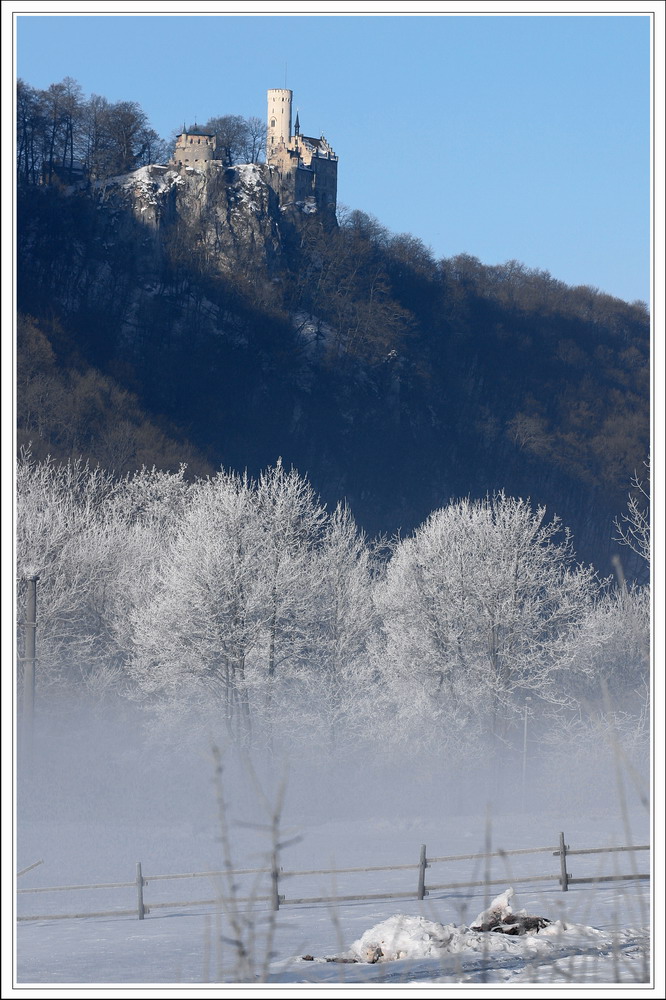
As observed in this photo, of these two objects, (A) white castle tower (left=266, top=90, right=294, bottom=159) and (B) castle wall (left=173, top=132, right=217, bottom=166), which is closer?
(B) castle wall (left=173, top=132, right=217, bottom=166)

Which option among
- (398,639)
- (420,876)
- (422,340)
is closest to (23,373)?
(422,340)

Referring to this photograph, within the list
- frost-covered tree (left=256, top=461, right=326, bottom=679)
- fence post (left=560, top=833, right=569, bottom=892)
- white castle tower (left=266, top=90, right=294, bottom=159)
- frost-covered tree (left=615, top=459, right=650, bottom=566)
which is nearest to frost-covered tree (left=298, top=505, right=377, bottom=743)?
frost-covered tree (left=256, top=461, right=326, bottom=679)

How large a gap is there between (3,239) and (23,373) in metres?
81.5

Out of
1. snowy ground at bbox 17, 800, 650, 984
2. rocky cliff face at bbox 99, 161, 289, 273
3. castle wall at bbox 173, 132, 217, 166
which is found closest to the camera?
snowy ground at bbox 17, 800, 650, 984

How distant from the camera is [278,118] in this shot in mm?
118938

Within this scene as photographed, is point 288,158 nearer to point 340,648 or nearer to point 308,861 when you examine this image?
point 340,648

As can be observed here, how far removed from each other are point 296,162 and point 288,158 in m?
0.97

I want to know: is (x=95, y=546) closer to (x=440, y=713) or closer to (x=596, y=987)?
(x=440, y=713)

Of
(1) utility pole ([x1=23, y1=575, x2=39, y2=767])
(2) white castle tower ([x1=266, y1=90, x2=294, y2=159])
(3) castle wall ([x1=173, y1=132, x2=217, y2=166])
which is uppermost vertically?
(2) white castle tower ([x1=266, y1=90, x2=294, y2=159])

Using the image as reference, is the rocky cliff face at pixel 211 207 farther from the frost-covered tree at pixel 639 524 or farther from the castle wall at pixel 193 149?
the frost-covered tree at pixel 639 524

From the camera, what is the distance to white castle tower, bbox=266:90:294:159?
117706mm

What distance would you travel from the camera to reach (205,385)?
104 metres

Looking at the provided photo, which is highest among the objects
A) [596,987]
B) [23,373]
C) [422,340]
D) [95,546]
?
[422,340]

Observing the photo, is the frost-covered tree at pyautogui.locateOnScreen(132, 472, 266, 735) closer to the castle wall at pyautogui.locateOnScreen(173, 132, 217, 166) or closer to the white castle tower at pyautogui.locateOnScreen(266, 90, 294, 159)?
the castle wall at pyautogui.locateOnScreen(173, 132, 217, 166)
